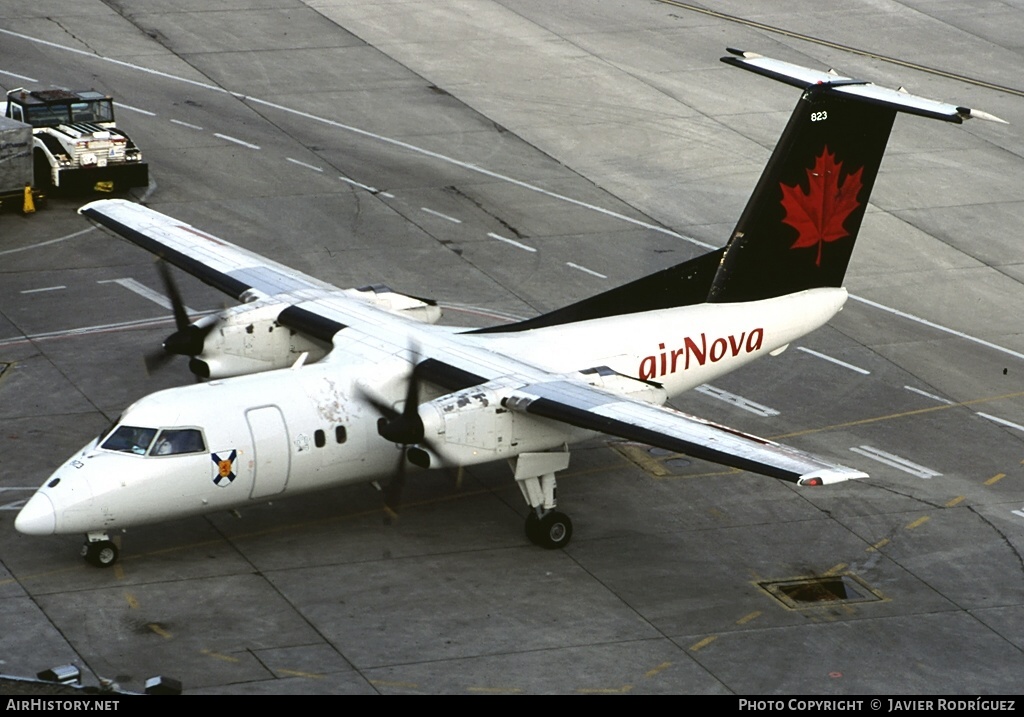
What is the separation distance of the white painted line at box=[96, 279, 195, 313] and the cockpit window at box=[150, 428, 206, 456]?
42.3ft

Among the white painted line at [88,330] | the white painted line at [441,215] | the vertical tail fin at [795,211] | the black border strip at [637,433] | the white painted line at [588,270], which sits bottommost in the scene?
the white painted line at [88,330]

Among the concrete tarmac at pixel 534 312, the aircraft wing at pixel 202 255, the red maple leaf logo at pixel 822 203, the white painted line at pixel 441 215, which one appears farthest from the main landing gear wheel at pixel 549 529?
the white painted line at pixel 441 215

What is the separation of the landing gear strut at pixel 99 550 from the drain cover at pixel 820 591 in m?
11.7

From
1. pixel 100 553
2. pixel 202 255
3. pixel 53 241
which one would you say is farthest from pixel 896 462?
pixel 53 241

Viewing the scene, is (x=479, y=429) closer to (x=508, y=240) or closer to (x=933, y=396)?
(x=933, y=396)

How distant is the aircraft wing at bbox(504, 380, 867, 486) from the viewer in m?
26.6

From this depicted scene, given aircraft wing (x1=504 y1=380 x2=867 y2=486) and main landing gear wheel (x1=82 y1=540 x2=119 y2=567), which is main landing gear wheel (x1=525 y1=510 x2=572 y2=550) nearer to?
aircraft wing (x1=504 y1=380 x2=867 y2=486)

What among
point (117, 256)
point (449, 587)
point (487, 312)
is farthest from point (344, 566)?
point (117, 256)

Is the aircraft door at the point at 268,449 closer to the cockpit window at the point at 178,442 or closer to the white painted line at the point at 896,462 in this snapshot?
the cockpit window at the point at 178,442

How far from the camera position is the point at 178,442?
2877 cm

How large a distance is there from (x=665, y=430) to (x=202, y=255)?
520 inches

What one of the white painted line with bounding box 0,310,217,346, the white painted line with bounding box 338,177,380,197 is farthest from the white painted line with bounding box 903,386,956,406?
the white painted line with bounding box 338,177,380,197

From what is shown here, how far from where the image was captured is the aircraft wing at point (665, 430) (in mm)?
26578

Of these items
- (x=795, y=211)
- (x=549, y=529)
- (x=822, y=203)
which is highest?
(x=822, y=203)
